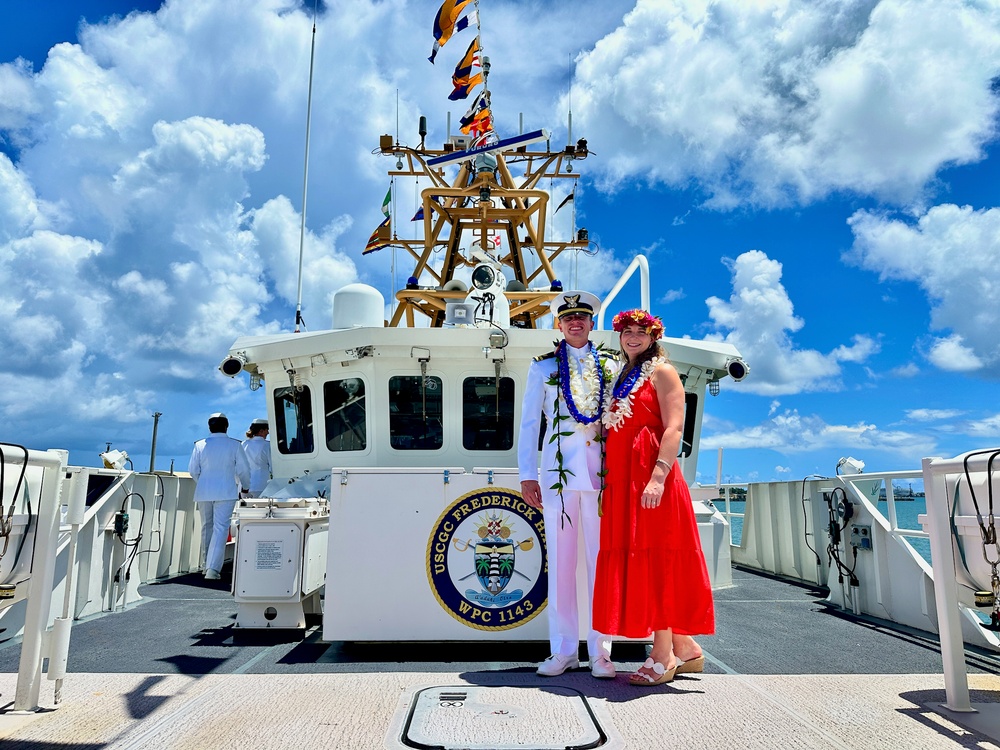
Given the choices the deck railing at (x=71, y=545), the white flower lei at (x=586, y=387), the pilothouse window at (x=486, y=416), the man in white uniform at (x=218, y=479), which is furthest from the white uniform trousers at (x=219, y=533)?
the white flower lei at (x=586, y=387)

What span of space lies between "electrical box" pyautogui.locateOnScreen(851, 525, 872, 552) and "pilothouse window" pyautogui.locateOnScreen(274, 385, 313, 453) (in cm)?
490

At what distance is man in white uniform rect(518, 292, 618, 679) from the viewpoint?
343cm

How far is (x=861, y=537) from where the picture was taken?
5.89 meters

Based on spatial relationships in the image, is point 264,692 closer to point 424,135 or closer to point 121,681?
point 121,681

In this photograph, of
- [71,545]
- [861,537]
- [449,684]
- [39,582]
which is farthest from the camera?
[861,537]

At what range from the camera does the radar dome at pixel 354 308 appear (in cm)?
672

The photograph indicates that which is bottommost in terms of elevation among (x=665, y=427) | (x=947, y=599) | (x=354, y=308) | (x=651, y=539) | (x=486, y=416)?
(x=947, y=599)

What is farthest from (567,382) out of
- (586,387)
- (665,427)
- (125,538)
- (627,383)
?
(125,538)

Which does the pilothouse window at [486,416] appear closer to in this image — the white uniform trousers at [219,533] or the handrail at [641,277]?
the handrail at [641,277]

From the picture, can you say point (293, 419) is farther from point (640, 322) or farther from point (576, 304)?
point (640, 322)

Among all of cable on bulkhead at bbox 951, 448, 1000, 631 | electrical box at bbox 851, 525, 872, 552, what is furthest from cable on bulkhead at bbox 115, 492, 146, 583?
electrical box at bbox 851, 525, 872, 552

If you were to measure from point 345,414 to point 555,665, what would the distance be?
339 cm

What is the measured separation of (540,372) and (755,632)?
8.84 feet

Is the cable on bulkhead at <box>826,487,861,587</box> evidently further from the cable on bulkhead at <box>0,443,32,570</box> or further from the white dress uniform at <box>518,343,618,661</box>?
the cable on bulkhead at <box>0,443,32,570</box>
